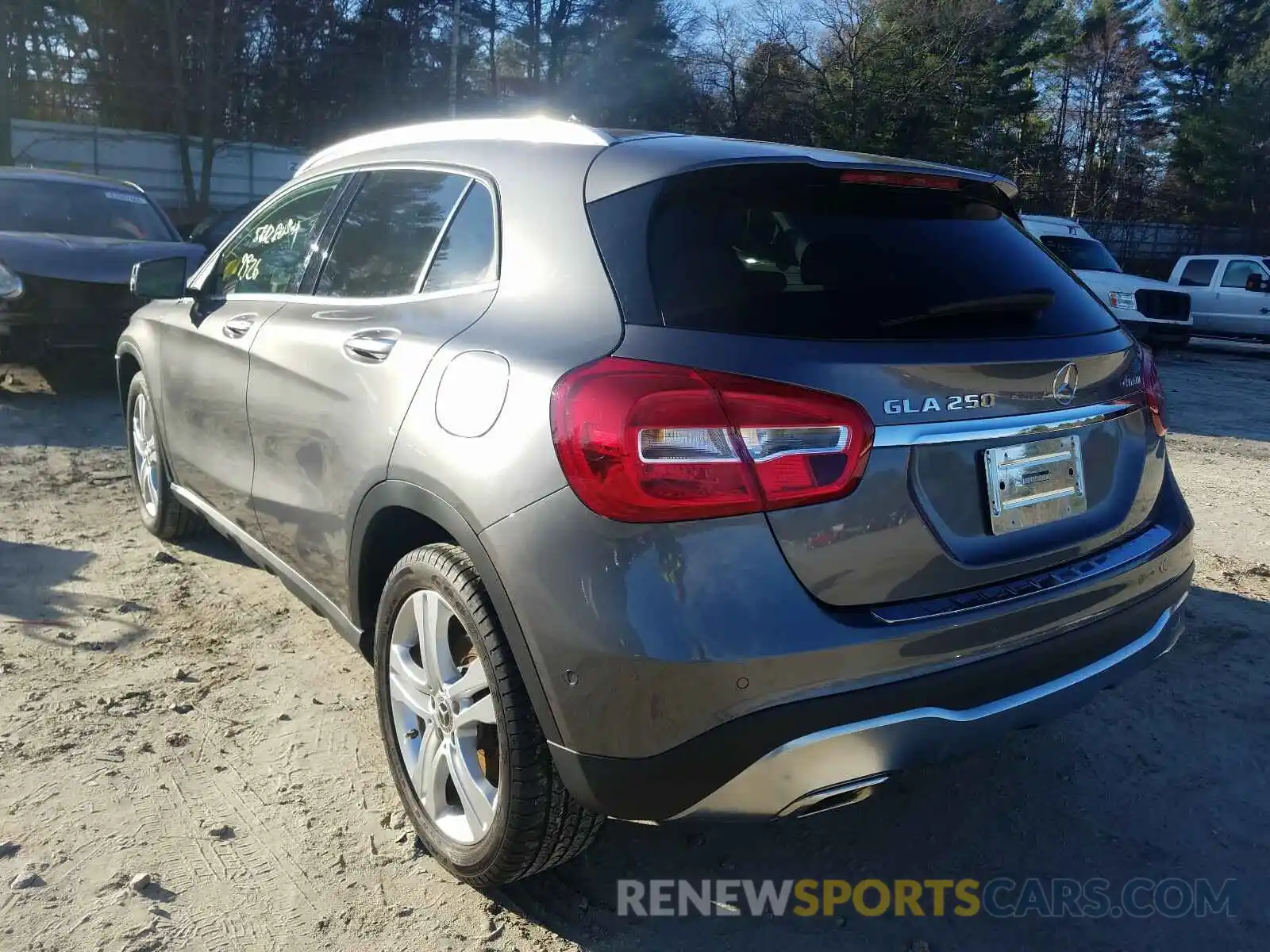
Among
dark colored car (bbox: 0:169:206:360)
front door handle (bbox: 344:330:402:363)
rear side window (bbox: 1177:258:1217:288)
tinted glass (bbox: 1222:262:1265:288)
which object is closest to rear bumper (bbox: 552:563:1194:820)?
front door handle (bbox: 344:330:402:363)

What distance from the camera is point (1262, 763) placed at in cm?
314

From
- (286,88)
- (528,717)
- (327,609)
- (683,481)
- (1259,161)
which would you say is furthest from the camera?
(1259,161)

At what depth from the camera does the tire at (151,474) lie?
4.54 metres

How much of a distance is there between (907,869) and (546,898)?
908 mm

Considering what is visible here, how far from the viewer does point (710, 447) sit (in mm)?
1962

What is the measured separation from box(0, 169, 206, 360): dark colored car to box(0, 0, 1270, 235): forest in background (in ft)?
55.1

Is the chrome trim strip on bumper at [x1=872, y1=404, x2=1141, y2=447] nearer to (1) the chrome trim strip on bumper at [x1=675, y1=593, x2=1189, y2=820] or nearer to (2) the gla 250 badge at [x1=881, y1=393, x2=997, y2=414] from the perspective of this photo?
(2) the gla 250 badge at [x1=881, y1=393, x2=997, y2=414]

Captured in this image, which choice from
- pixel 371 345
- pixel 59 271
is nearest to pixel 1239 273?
pixel 59 271

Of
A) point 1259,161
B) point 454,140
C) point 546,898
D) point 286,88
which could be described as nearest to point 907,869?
point 546,898

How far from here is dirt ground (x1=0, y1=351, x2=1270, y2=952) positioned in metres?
2.39

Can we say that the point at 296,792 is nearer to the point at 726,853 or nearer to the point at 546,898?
the point at 546,898

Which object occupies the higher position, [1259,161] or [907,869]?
[1259,161]

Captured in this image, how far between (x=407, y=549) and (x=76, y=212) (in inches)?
293

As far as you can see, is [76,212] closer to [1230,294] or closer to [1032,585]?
[1032,585]
